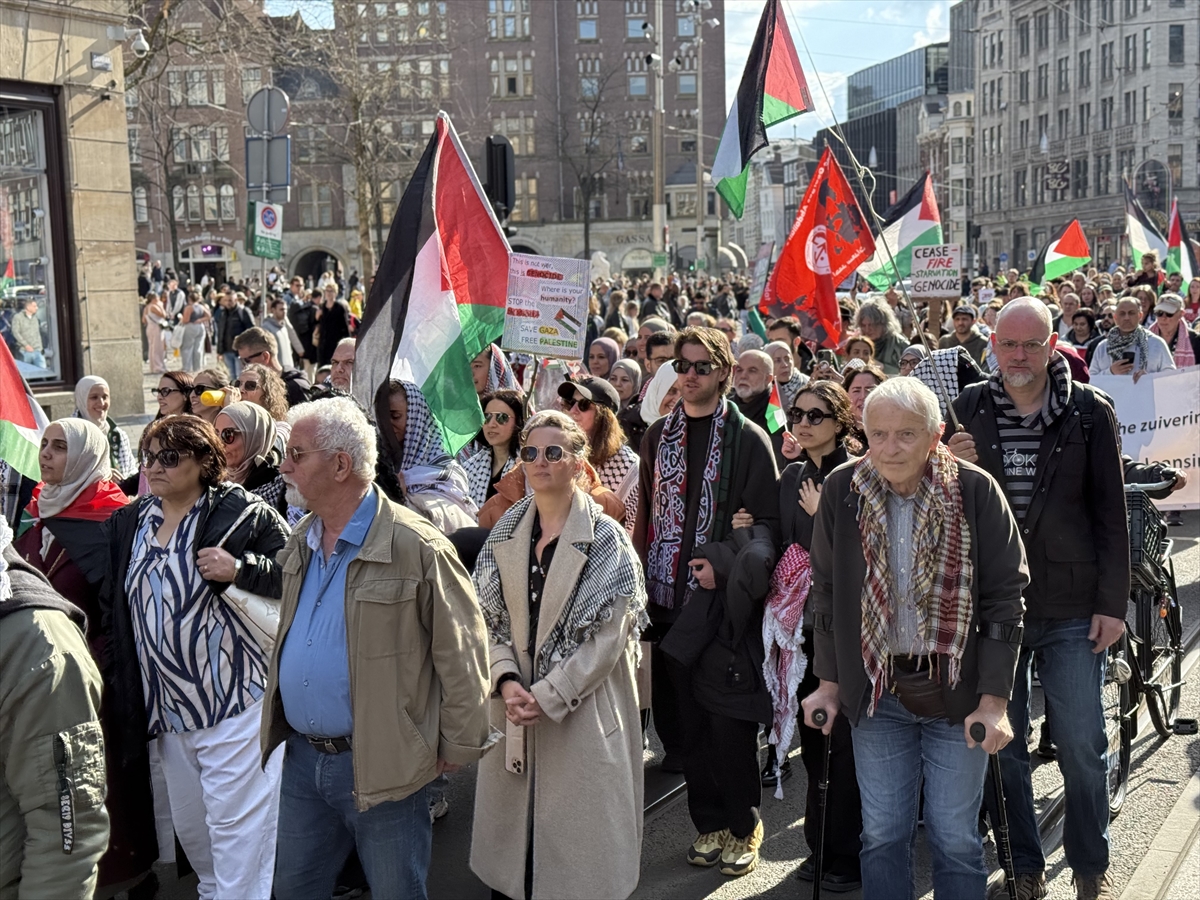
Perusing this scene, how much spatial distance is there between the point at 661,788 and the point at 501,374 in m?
3.44

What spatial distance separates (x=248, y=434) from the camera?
5.58 metres

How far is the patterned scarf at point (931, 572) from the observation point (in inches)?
151

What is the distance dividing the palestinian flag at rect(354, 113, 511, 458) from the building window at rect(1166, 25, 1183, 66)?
287 ft

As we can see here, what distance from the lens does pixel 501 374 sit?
8703 millimetres

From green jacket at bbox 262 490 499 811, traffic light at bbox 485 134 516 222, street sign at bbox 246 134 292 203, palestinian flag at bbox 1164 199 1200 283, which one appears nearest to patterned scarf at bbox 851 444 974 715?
green jacket at bbox 262 490 499 811

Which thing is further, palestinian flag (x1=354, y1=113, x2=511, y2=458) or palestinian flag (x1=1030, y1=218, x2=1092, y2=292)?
palestinian flag (x1=1030, y1=218, x2=1092, y2=292)

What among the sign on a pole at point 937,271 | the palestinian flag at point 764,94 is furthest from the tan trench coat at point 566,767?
the sign on a pole at point 937,271

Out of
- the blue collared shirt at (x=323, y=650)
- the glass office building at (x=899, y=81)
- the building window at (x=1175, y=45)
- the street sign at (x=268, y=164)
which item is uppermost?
the glass office building at (x=899, y=81)

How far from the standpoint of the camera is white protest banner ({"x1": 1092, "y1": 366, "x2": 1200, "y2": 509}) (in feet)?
28.9

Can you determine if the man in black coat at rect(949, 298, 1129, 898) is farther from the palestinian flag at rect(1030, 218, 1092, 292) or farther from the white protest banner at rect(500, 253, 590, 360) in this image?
the palestinian flag at rect(1030, 218, 1092, 292)

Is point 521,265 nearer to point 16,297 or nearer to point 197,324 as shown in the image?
point 16,297

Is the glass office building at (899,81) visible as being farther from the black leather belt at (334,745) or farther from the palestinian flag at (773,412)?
the black leather belt at (334,745)

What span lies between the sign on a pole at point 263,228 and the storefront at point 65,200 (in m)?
2.43

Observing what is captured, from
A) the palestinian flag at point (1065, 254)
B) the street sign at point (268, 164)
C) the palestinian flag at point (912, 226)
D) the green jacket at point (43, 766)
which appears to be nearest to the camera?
the green jacket at point (43, 766)
